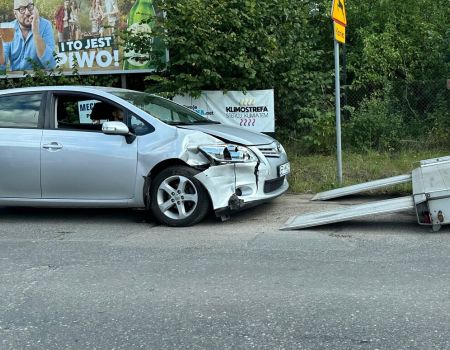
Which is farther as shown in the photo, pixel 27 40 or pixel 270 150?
pixel 27 40

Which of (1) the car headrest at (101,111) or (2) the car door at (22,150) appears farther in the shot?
(1) the car headrest at (101,111)

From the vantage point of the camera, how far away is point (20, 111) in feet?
23.1

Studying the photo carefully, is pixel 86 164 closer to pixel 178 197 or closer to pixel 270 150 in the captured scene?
pixel 178 197

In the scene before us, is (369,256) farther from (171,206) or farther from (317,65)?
(317,65)

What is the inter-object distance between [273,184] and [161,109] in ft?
5.80

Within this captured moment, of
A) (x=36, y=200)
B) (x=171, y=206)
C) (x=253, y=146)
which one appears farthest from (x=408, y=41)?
(x=36, y=200)

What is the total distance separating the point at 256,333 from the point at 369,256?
199cm

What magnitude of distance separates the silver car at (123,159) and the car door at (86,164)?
1 cm

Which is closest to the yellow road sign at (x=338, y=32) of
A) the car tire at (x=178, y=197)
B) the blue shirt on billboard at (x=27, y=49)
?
the car tire at (x=178, y=197)

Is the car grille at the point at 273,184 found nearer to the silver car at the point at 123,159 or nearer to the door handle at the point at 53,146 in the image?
the silver car at the point at 123,159

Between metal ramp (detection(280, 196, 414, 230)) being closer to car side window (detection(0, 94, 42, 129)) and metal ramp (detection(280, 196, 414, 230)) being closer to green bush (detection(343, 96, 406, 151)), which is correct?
car side window (detection(0, 94, 42, 129))

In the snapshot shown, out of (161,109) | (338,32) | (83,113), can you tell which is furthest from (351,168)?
(83,113)

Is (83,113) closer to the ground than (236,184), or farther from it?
farther from it

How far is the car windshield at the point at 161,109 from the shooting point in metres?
7.04
